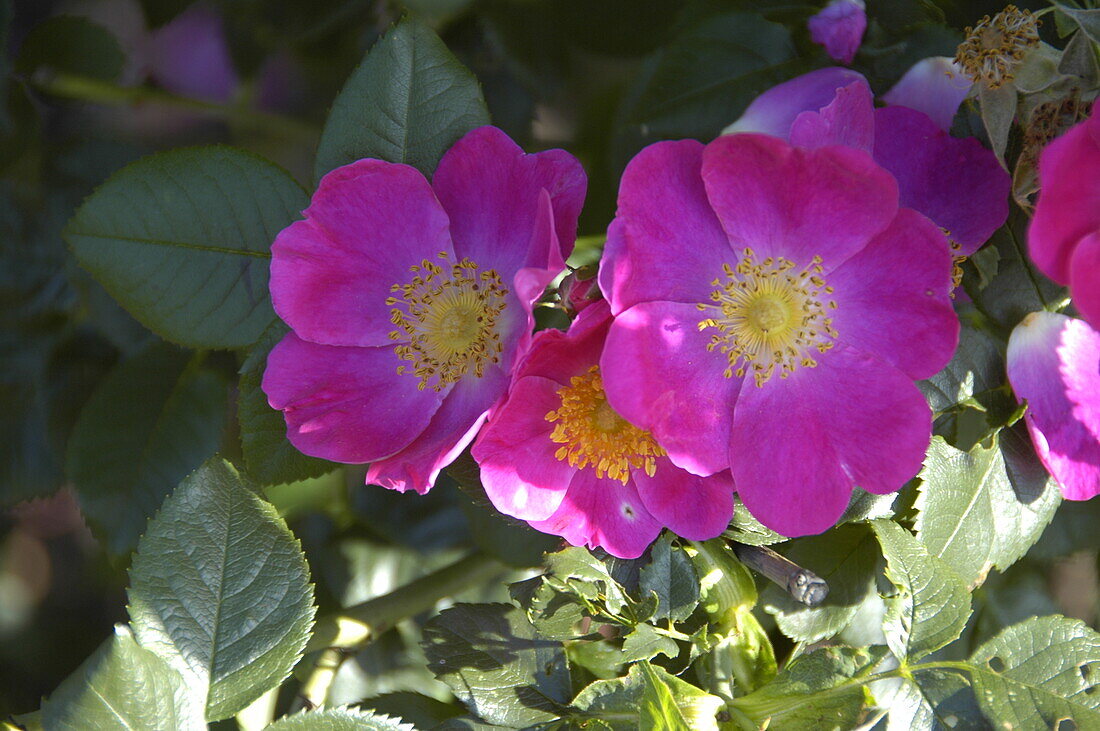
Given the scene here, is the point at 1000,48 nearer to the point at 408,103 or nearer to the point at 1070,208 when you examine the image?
the point at 1070,208

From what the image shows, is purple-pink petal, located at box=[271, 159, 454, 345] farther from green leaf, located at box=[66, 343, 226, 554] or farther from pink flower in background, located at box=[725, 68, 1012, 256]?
green leaf, located at box=[66, 343, 226, 554]

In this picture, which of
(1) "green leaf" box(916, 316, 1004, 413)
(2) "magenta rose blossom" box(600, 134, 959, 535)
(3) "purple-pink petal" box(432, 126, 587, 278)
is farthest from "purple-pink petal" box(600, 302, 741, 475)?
(1) "green leaf" box(916, 316, 1004, 413)

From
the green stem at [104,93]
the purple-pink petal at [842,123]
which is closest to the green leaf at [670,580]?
the purple-pink petal at [842,123]

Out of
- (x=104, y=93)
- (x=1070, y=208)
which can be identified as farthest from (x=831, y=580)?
(x=104, y=93)

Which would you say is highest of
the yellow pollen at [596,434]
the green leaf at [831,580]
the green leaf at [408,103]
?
the green leaf at [408,103]

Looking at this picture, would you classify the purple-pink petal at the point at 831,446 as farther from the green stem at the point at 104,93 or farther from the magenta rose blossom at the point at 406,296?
the green stem at the point at 104,93

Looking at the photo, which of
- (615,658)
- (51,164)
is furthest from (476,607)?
(51,164)
